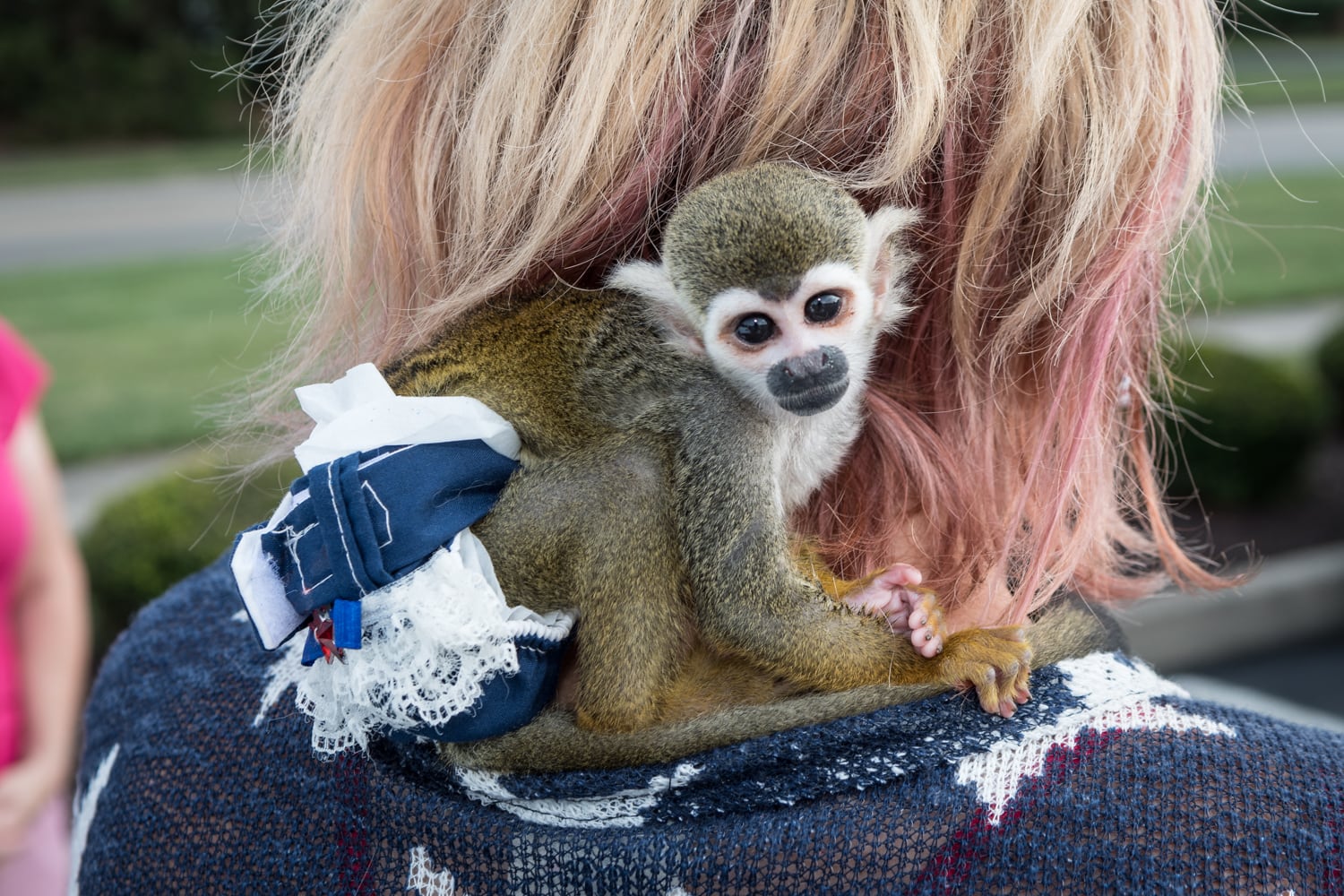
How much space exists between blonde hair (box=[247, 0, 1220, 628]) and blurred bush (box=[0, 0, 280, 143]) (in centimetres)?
1742

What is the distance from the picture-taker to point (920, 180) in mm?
1125

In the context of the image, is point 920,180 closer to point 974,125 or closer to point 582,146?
point 974,125

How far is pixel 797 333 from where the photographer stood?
1.15 metres

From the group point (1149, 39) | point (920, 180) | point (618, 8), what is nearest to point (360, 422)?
point (618, 8)

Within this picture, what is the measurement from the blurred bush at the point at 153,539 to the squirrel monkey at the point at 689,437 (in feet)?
7.17

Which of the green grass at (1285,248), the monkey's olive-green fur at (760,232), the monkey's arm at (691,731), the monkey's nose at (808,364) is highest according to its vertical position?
the monkey's olive-green fur at (760,232)

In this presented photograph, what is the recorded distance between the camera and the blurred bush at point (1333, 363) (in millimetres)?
4930

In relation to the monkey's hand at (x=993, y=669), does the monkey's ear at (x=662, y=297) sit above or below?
above

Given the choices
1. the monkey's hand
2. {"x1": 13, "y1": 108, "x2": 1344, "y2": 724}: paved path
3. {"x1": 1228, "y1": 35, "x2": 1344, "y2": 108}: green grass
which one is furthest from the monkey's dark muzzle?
{"x1": 1228, "y1": 35, "x2": 1344, "y2": 108}: green grass

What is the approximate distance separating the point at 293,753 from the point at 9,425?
127cm

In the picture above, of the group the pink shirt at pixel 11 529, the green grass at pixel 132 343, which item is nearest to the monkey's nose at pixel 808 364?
the pink shirt at pixel 11 529

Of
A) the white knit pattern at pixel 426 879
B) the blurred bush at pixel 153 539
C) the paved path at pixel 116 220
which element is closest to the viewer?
the white knit pattern at pixel 426 879

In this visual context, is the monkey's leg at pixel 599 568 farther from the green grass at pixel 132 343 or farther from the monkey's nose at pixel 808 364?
the green grass at pixel 132 343

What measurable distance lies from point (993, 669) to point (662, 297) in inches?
18.5
